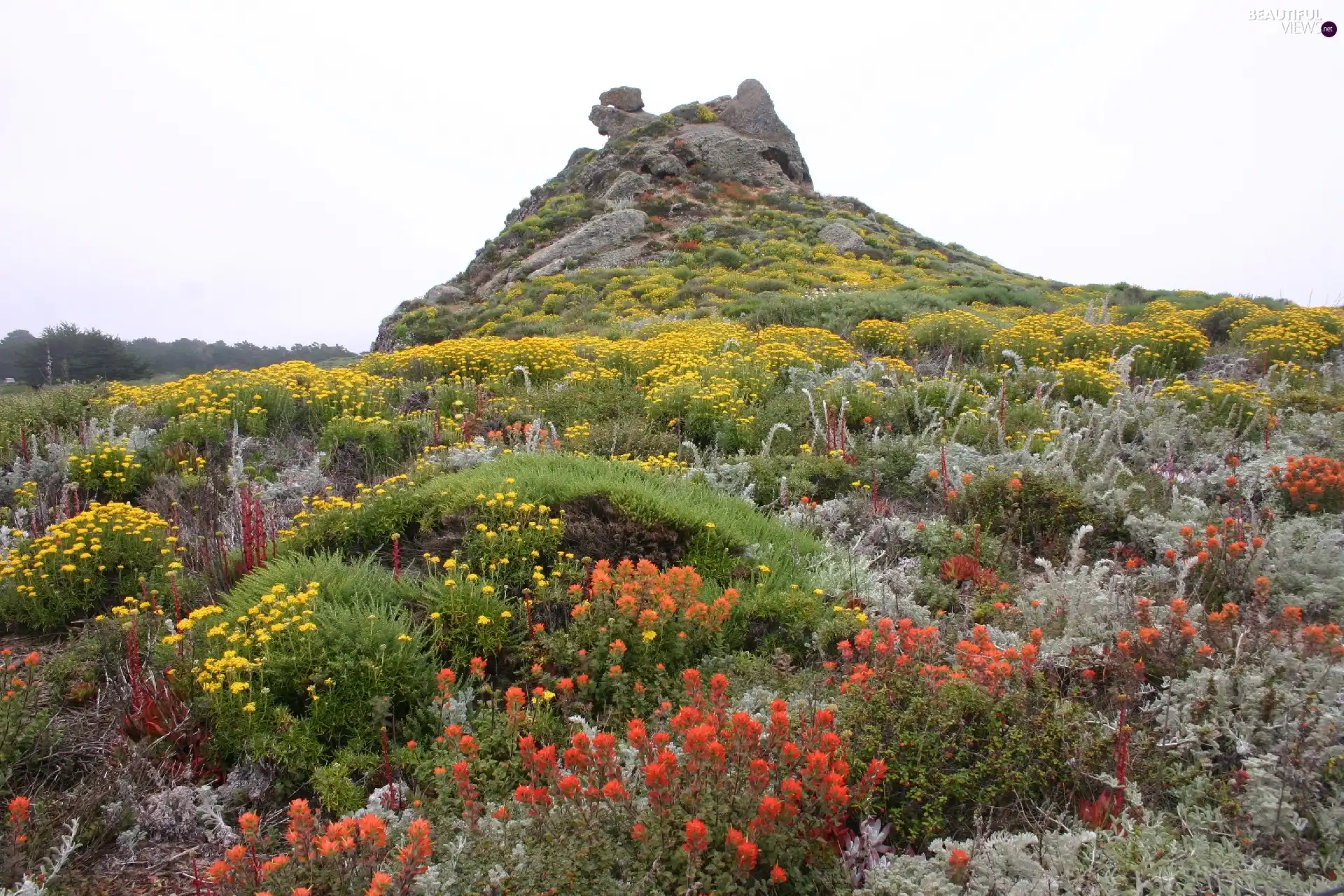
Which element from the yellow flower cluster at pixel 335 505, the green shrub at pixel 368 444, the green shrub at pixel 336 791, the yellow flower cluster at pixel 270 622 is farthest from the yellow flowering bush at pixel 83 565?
the green shrub at pixel 368 444

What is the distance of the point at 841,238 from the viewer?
27.9 metres

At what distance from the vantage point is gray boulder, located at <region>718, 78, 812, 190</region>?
38.5 meters

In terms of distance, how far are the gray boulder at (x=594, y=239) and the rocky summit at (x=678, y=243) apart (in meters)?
0.07

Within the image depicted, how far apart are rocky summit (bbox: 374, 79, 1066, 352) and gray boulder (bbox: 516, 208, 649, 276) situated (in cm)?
7

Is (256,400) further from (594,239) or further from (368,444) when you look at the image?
(594,239)

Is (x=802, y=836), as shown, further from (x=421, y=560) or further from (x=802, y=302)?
(x=802, y=302)

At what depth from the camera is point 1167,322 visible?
1025cm

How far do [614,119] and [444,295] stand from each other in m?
19.7

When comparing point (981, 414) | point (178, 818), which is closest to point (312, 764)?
point (178, 818)

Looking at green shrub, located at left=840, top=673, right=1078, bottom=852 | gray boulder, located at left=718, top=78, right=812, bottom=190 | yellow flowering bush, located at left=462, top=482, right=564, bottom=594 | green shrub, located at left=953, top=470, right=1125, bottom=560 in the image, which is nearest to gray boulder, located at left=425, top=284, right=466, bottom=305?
gray boulder, located at left=718, top=78, right=812, bottom=190

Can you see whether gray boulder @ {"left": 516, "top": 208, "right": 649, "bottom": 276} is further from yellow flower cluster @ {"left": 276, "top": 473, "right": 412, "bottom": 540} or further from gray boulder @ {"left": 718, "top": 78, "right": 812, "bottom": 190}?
yellow flower cluster @ {"left": 276, "top": 473, "right": 412, "bottom": 540}

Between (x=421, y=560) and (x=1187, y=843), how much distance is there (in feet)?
12.3

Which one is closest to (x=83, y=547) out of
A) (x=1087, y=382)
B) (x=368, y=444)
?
(x=368, y=444)

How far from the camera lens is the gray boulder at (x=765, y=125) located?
38531 mm
